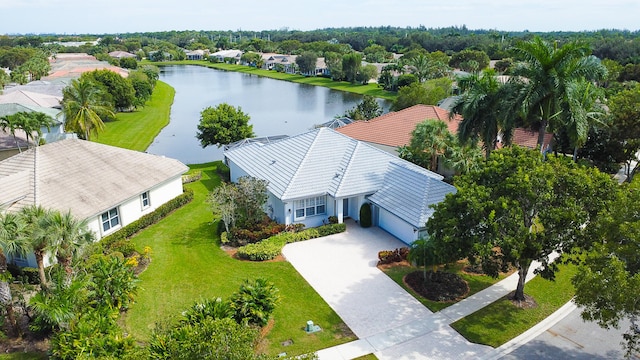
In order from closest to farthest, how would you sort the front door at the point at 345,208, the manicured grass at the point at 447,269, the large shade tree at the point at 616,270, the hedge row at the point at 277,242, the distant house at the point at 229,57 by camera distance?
1. the large shade tree at the point at 616,270
2. the manicured grass at the point at 447,269
3. the hedge row at the point at 277,242
4. the front door at the point at 345,208
5. the distant house at the point at 229,57

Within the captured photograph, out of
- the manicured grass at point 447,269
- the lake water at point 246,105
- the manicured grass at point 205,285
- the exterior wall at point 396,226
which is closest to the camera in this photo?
the manicured grass at point 205,285

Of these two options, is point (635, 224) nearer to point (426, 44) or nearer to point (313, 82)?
point (313, 82)

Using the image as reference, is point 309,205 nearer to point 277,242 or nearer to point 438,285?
point 277,242

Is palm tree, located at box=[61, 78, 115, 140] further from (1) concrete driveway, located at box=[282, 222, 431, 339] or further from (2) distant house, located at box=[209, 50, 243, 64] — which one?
(2) distant house, located at box=[209, 50, 243, 64]

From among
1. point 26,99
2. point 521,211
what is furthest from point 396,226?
point 26,99

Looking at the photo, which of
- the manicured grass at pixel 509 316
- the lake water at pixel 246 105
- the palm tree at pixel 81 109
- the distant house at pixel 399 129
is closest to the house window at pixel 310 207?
the manicured grass at pixel 509 316

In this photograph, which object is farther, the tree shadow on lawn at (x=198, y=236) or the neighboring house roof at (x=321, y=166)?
the neighboring house roof at (x=321, y=166)

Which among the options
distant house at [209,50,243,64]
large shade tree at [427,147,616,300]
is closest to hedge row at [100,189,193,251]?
large shade tree at [427,147,616,300]

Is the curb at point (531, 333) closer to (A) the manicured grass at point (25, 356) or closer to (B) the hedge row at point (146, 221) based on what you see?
(A) the manicured grass at point (25, 356)
